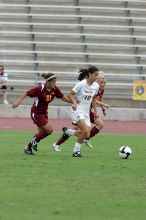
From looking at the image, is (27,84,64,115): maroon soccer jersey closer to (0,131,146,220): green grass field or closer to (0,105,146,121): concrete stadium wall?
(0,131,146,220): green grass field

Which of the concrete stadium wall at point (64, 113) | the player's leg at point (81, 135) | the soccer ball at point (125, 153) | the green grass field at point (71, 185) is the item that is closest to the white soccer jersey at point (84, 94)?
the player's leg at point (81, 135)

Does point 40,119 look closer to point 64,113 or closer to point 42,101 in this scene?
point 42,101

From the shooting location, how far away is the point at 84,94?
17.2 metres

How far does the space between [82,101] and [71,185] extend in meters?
5.94

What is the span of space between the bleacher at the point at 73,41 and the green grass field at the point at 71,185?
52.7 ft

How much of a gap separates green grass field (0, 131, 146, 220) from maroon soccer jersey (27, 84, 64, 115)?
0.99m

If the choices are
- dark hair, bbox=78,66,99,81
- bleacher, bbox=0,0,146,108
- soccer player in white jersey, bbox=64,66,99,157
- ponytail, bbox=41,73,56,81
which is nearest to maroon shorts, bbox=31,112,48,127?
soccer player in white jersey, bbox=64,66,99,157

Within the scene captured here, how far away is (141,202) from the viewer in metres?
10.1

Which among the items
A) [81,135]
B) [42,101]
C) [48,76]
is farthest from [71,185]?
[42,101]

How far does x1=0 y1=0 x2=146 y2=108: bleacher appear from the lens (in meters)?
34.7

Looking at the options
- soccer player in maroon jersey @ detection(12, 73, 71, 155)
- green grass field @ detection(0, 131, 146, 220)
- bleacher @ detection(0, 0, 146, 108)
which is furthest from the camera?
bleacher @ detection(0, 0, 146, 108)

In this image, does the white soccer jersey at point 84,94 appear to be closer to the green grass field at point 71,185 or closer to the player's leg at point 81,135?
the player's leg at point 81,135

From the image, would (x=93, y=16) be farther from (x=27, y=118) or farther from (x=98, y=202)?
(x=98, y=202)

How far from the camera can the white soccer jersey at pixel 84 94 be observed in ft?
55.9
